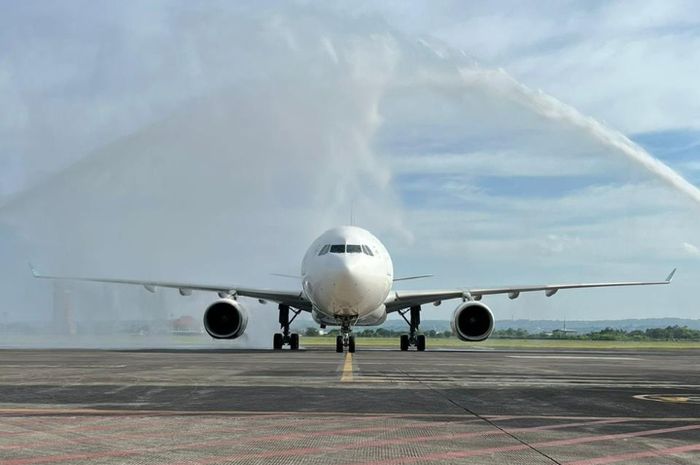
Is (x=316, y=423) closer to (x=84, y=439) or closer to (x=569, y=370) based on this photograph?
(x=84, y=439)

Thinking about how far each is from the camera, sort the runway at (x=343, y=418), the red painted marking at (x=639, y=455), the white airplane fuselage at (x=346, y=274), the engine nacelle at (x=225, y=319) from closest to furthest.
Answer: the red painted marking at (x=639, y=455)
the runway at (x=343, y=418)
the white airplane fuselage at (x=346, y=274)
the engine nacelle at (x=225, y=319)

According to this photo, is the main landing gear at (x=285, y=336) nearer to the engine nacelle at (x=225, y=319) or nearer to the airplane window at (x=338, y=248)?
the engine nacelle at (x=225, y=319)

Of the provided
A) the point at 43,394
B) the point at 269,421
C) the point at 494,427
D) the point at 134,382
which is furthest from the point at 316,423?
the point at 134,382

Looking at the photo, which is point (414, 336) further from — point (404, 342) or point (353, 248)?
point (353, 248)

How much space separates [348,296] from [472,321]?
6.63 meters

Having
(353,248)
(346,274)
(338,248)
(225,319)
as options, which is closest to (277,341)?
(225,319)

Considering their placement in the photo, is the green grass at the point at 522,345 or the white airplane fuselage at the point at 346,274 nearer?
the white airplane fuselage at the point at 346,274

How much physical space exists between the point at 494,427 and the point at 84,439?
14.2 feet

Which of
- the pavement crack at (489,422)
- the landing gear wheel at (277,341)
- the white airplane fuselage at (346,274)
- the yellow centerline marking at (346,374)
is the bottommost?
the pavement crack at (489,422)

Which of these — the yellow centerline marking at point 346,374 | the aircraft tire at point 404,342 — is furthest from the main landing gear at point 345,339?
the yellow centerline marking at point 346,374

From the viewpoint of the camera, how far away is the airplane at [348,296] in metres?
27.8

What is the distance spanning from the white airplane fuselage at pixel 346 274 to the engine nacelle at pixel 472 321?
3226 mm

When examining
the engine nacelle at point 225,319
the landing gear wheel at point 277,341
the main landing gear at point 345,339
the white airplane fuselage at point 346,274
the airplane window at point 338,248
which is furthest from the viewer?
the landing gear wheel at point 277,341

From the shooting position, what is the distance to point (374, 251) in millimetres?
29594
